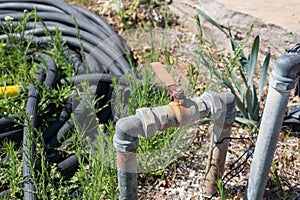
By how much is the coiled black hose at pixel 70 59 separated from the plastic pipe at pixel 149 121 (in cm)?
51

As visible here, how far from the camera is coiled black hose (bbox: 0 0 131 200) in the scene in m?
2.41

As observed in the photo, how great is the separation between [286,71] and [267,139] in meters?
0.32

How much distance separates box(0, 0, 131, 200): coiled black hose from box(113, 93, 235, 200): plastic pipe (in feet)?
1.67

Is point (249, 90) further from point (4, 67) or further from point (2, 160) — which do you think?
point (4, 67)

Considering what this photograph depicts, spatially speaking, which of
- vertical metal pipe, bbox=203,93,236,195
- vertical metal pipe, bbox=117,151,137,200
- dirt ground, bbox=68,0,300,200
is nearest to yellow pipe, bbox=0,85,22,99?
dirt ground, bbox=68,0,300,200

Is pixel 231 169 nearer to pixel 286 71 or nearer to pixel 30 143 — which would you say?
pixel 286 71

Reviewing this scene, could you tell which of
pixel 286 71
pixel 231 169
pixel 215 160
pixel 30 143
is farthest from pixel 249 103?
pixel 30 143

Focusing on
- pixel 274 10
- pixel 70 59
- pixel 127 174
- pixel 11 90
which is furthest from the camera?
pixel 274 10

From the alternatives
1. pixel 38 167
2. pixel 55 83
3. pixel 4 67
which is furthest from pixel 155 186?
pixel 4 67

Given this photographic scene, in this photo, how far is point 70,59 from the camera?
3020mm

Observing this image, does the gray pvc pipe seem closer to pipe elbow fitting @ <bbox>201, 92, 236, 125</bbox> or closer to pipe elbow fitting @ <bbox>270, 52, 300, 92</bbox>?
pipe elbow fitting @ <bbox>201, 92, 236, 125</bbox>

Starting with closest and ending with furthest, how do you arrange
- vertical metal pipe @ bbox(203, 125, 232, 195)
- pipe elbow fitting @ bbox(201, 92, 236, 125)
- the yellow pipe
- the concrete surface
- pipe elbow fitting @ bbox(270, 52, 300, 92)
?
1. pipe elbow fitting @ bbox(270, 52, 300, 92)
2. pipe elbow fitting @ bbox(201, 92, 236, 125)
3. vertical metal pipe @ bbox(203, 125, 232, 195)
4. the yellow pipe
5. the concrete surface

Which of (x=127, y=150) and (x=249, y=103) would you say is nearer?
(x=127, y=150)

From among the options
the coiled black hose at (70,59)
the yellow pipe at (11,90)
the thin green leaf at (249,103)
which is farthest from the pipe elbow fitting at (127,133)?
the yellow pipe at (11,90)
